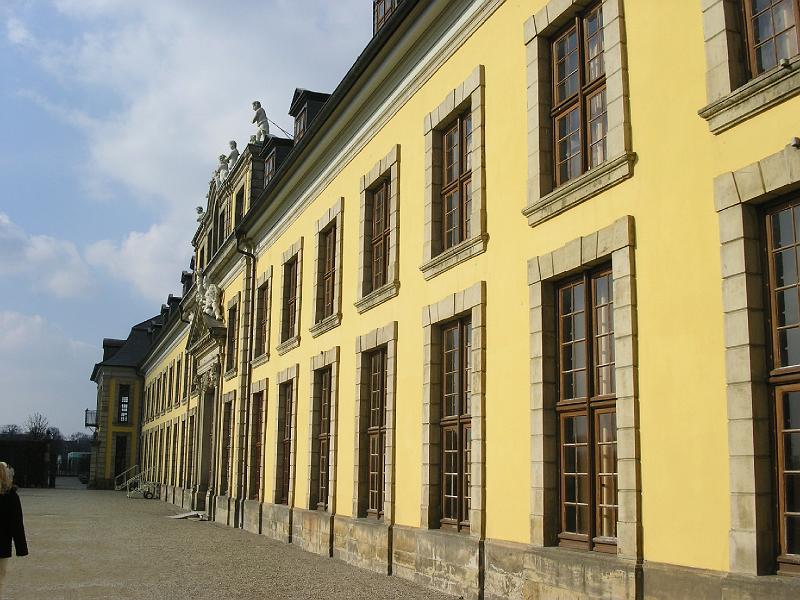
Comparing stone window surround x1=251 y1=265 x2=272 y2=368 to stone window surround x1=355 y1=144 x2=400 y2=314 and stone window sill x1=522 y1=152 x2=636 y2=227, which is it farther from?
stone window sill x1=522 y1=152 x2=636 y2=227

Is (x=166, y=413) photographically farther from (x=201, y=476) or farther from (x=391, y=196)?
(x=391, y=196)

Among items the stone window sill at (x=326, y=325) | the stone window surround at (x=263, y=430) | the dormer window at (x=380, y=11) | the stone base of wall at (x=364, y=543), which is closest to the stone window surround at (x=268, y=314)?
the stone window surround at (x=263, y=430)

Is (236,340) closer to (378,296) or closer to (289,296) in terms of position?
(289,296)

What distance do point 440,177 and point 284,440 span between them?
34.1ft

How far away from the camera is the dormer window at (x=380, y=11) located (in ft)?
57.7

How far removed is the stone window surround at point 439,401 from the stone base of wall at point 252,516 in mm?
11138

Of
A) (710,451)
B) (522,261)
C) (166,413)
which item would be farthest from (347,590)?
(166,413)

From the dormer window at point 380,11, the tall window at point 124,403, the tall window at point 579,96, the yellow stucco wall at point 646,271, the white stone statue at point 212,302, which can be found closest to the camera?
the yellow stucco wall at point 646,271

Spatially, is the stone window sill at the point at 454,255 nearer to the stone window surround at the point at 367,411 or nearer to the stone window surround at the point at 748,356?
the stone window surround at the point at 367,411

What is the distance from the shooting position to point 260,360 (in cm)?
2497

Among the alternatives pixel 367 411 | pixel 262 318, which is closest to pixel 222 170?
pixel 262 318

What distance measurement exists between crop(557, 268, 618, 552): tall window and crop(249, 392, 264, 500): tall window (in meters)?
15.5

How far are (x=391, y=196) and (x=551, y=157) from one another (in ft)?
16.9

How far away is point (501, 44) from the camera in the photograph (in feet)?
40.0
